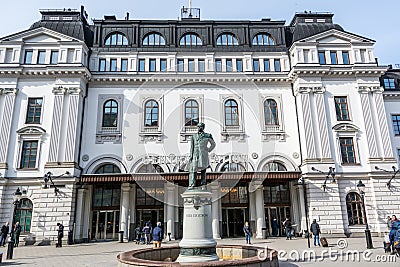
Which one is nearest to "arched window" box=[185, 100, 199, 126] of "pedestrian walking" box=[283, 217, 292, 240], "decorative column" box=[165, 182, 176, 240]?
"decorative column" box=[165, 182, 176, 240]

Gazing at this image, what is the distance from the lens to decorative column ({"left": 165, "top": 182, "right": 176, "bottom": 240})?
25.4 m

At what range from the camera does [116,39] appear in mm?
30859

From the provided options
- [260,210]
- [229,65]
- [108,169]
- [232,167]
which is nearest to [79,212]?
[108,169]

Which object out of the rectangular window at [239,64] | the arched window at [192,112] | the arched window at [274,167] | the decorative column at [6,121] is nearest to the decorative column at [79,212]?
the decorative column at [6,121]

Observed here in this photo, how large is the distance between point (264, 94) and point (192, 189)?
18.7m

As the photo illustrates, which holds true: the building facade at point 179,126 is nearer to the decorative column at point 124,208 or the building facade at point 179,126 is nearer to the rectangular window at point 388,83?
the decorative column at point 124,208

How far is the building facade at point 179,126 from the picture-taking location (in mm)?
25594

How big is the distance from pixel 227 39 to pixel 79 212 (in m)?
21.0

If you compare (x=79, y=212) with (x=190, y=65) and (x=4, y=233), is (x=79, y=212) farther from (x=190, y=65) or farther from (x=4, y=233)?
(x=190, y=65)

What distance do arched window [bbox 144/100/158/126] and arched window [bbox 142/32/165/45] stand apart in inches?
246

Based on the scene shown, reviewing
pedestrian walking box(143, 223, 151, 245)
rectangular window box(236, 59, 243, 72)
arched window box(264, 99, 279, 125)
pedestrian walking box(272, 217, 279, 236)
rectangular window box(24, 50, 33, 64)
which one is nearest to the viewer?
pedestrian walking box(143, 223, 151, 245)

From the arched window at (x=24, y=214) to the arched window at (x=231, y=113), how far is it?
58.5 ft

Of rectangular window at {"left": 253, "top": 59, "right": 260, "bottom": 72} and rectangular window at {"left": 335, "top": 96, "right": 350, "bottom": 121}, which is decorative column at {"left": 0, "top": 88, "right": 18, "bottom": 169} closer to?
rectangular window at {"left": 253, "top": 59, "right": 260, "bottom": 72}

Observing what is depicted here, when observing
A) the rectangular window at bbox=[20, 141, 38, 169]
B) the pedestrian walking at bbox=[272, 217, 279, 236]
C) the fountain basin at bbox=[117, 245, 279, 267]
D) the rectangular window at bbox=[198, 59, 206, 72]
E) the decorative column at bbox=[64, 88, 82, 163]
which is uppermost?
the rectangular window at bbox=[198, 59, 206, 72]
